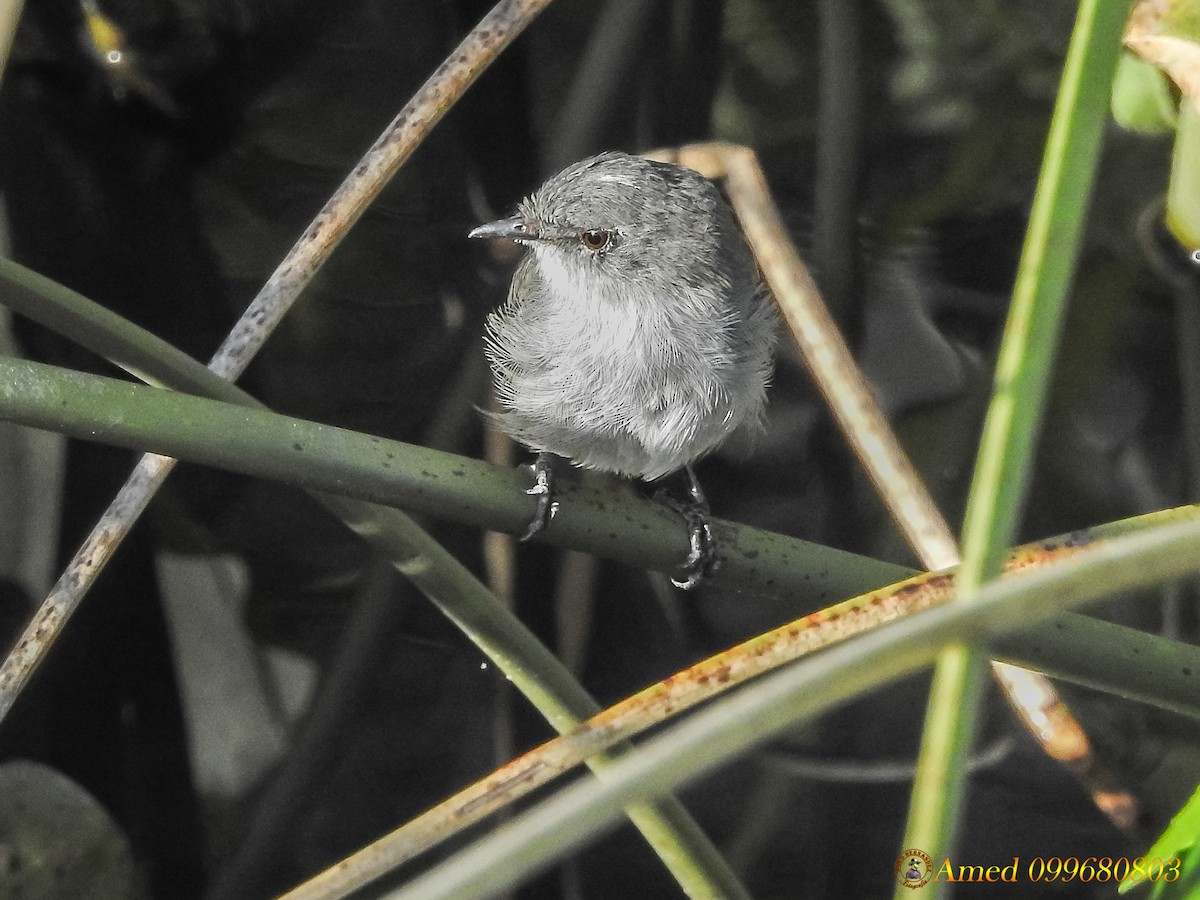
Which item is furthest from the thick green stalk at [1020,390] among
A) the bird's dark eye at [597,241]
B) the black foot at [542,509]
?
the bird's dark eye at [597,241]

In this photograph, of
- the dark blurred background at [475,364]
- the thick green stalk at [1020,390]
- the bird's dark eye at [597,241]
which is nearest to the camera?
the thick green stalk at [1020,390]

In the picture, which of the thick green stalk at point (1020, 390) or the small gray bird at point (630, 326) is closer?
the thick green stalk at point (1020, 390)

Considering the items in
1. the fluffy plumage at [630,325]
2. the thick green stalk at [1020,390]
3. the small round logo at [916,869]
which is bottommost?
the small round logo at [916,869]

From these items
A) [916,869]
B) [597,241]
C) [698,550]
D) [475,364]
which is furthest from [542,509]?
[475,364]

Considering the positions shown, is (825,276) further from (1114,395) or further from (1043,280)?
(1043,280)

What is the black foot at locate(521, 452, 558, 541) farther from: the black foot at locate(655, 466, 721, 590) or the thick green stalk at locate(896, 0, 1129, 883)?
the thick green stalk at locate(896, 0, 1129, 883)

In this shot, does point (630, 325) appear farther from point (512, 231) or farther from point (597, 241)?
point (512, 231)

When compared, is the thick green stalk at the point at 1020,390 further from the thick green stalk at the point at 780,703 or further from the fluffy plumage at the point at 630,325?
the fluffy plumage at the point at 630,325

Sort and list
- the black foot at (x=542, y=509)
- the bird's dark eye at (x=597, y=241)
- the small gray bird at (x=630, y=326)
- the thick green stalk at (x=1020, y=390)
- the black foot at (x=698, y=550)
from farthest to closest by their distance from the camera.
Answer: the bird's dark eye at (x=597, y=241), the small gray bird at (x=630, y=326), the black foot at (x=698, y=550), the black foot at (x=542, y=509), the thick green stalk at (x=1020, y=390)
